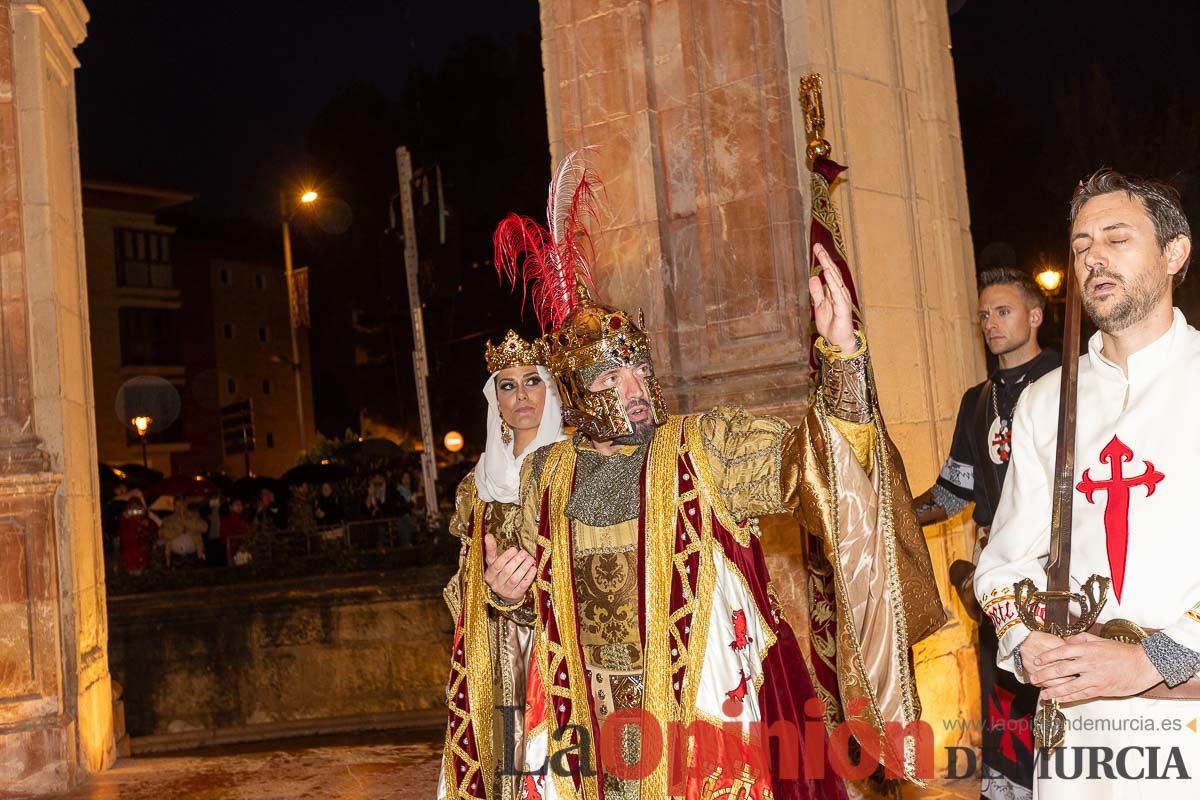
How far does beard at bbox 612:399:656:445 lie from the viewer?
328cm

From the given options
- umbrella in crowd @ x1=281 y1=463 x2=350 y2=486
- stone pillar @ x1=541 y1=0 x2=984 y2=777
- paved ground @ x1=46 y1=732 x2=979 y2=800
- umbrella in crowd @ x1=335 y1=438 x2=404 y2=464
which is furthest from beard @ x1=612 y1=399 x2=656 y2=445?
umbrella in crowd @ x1=335 y1=438 x2=404 y2=464

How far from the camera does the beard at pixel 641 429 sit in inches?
129

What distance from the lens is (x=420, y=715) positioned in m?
10.6

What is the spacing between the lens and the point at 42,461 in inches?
252

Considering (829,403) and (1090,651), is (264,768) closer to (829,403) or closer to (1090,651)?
(829,403)

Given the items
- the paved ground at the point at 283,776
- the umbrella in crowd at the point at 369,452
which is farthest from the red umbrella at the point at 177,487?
the paved ground at the point at 283,776

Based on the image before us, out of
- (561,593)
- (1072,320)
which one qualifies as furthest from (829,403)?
(561,593)

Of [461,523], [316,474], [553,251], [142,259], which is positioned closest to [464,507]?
[461,523]

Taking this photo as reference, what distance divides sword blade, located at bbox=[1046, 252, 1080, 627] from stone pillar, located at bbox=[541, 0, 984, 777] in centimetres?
265

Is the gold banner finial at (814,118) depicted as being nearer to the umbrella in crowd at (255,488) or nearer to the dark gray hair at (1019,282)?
the dark gray hair at (1019,282)

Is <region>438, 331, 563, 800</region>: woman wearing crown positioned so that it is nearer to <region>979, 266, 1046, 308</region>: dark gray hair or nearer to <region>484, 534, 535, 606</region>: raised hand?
<region>484, 534, 535, 606</region>: raised hand

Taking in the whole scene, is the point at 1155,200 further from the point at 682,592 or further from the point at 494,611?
the point at 494,611

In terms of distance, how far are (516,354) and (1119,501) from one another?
91.6 inches

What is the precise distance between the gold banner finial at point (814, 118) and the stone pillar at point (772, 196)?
A: 7.54 feet
